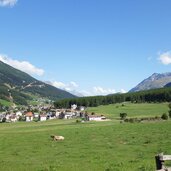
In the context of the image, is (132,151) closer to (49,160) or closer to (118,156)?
(118,156)

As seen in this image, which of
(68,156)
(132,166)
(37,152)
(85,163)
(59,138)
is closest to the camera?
(132,166)

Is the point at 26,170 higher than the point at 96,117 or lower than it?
lower

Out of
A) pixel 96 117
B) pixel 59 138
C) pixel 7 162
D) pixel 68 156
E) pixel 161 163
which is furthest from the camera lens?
pixel 96 117

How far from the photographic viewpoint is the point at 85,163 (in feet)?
93.2

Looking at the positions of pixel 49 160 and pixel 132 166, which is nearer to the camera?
pixel 132 166

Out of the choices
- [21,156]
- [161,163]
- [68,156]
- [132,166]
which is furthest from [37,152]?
[161,163]

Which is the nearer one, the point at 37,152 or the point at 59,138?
the point at 37,152

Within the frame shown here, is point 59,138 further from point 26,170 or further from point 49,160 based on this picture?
point 26,170

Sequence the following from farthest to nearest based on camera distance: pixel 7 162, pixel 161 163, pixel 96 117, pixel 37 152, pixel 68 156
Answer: pixel 96 117 < pixel 37 152 < pixel 68 156 < pixel 7 162 < pixel 161 163

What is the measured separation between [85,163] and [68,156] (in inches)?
225

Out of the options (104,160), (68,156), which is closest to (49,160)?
(68,156)

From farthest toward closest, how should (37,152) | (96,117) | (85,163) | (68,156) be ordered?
(96,117), (37,152), (68,156), (85,163)

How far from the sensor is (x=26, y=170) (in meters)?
26.2

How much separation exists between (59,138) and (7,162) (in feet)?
76.9
